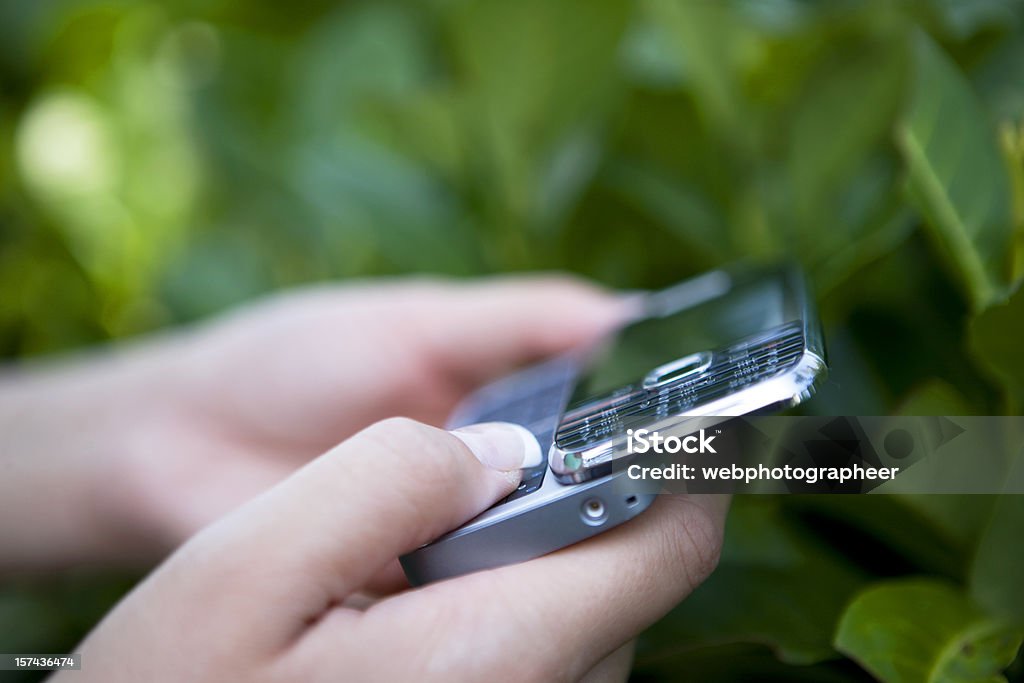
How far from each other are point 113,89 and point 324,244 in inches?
17.1

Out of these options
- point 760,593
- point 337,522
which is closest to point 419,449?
point 337,522

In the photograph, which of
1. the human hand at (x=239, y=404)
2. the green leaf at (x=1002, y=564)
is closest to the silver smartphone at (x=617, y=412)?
the green leaf at (x=1002, y=564)

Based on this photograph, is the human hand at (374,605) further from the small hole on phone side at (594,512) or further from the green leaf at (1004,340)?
the green leaf at (1004,340)

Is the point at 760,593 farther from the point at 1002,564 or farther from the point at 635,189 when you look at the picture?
the point at 635,189

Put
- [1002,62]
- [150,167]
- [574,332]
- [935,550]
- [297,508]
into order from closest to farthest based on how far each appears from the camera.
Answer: [297,508], [935,550], [1002,62], [574,332], [150,167]

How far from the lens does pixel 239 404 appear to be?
0.75 metres

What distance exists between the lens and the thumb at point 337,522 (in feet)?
1.07

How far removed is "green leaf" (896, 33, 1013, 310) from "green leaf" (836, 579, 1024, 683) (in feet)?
0.49

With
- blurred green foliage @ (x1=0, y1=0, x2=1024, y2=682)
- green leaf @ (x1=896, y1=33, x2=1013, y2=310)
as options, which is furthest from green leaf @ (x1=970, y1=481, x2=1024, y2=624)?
green leaf @ (x1=896, y1=33, x2=1013, y2=310)

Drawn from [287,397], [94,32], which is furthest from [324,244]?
[94,32]

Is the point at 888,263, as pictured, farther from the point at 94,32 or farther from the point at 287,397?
the point at 94,32

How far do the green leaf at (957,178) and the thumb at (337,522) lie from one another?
27 cm

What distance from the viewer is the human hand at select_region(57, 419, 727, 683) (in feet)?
1.07

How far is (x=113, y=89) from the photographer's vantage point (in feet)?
3.69
